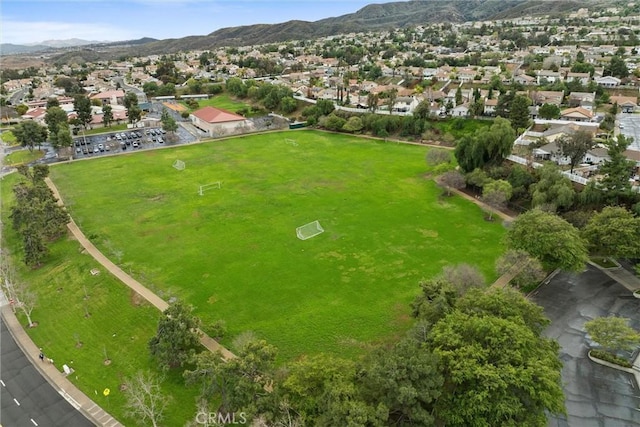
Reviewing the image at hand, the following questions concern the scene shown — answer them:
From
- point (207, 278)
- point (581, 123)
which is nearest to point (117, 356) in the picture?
point (207, 278)

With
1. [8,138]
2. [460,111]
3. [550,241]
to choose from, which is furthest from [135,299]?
[8,138]

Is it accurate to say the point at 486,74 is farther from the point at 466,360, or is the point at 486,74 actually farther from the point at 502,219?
the point at 466,360

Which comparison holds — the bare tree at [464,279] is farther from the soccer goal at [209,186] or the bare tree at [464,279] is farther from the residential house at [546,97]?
the residential house at [546,97]

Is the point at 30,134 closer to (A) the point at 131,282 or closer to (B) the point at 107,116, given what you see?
(B) the point at 107,116

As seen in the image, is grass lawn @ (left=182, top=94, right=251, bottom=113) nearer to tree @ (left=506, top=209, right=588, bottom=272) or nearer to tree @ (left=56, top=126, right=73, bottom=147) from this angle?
tree @ (left=56, top=126, right=73, bottom=147)

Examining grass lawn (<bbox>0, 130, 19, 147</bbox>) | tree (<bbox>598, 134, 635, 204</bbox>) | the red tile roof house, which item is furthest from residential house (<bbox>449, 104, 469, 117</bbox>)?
grass lawn (<bbox>0, 130, 19, 147</bbox>)
